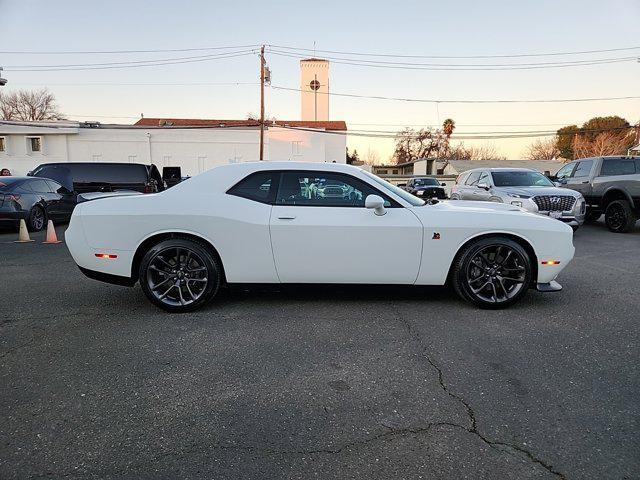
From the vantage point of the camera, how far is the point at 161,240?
4.20m

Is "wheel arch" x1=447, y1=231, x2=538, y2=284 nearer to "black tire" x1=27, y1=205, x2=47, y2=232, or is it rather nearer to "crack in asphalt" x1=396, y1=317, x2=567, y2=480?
"crack in asphalt" x1=396, y1=317, x2=567, y2=480

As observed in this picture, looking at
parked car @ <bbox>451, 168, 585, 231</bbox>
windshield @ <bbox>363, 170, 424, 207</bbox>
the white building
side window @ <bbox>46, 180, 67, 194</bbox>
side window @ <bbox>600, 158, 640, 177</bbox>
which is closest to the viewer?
windshield @ <bbox>363, 170, 424, 207</bbox>

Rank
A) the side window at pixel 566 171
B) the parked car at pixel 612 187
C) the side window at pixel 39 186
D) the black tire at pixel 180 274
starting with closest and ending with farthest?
the black tire at pixel 180 274, the parked car at pixel 612 187, the side window at pixel 39 186, the side window at pixel 566 171

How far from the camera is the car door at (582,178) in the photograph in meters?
11.1

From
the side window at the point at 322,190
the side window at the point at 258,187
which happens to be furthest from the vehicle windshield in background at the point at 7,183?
the side window at the point at 322,190

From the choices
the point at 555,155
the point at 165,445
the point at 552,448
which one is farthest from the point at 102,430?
the point at 555,155

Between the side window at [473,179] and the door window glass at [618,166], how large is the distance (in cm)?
300

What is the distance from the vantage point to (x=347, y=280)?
13.7ft

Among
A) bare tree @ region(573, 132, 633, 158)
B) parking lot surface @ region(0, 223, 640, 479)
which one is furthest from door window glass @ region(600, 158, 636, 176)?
bare tree @ region(573, 132, 633, 158)

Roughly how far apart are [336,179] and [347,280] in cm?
102

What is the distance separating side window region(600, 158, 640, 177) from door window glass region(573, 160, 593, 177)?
397mm

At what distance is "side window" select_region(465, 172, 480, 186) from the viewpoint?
37.0ft

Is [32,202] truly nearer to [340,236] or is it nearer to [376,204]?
[340,236]

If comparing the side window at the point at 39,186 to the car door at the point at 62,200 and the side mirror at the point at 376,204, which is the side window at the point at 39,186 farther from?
the side mirror at the point at 376,204
